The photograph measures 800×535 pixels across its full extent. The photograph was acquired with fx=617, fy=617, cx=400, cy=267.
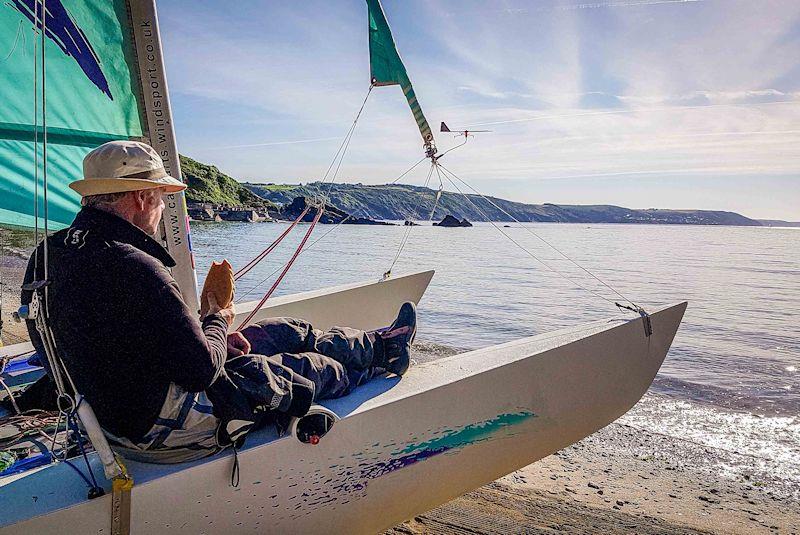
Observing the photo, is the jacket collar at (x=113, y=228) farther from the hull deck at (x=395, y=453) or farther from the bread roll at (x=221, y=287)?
the hull deck at (x=395, y=453)

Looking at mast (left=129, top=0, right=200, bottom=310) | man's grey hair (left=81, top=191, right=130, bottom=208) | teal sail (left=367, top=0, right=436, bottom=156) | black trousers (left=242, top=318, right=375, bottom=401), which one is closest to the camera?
man's grey hair (left=81, top=191, right=130, bottom=208)

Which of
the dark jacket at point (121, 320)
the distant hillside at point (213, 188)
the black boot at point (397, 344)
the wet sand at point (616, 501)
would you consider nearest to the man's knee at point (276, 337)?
the black boot at point (397, 344)

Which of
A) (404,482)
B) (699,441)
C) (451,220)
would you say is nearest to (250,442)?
(404,482)

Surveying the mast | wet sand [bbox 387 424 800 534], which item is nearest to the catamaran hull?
wet sand [bbox 387 424 800 534]

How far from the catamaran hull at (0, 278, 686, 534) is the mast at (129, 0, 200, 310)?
1.26 meters

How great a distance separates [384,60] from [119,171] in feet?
8.76

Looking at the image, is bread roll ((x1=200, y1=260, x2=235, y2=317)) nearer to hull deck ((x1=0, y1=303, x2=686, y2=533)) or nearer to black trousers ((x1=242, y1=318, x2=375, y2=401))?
black trousers ((x1=242, y1=318, x2=375, y2=401))

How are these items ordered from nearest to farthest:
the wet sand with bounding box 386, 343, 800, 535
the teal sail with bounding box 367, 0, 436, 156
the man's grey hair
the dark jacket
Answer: the dark jacket → the man's grey hair → the wet sand with bounding box 386, 343, 800, 535 → the teal sail with bounding box 367, 0, 436, 156

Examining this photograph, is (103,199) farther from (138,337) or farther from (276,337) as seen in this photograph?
(276,337)

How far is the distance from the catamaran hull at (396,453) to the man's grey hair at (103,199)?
2.83 feet

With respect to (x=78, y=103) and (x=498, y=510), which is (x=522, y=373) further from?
(x=78, y=103)

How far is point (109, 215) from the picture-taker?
185cm

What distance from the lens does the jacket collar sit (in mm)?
1807

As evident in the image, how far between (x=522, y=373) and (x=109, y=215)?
2044 millimetres
